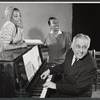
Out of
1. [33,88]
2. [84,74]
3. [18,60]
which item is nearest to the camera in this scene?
[18,60]

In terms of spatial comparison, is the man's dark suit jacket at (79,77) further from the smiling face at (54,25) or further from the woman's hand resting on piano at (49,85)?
the smiling face at (54,25)

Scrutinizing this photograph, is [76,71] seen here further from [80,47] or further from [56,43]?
[56,43]

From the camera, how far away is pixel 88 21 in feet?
7.05

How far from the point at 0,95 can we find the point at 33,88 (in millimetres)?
374

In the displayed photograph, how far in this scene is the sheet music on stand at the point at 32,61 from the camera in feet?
5.55

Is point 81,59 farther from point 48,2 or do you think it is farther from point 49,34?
point 48,2

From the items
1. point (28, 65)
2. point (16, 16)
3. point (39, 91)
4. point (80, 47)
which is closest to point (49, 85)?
point (39, 91)

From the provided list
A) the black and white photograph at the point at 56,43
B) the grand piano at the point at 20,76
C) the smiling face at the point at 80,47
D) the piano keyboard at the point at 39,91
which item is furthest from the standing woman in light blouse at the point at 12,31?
the smiling face at the point at 80,47

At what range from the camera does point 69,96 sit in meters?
2.02

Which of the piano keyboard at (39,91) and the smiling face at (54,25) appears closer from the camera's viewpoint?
the piano keyboard at (39,91)

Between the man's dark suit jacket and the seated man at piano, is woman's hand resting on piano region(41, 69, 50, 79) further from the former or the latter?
the man's dark suit jacket

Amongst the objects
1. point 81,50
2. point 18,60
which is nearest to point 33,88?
point 18,60

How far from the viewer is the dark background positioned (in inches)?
83.0

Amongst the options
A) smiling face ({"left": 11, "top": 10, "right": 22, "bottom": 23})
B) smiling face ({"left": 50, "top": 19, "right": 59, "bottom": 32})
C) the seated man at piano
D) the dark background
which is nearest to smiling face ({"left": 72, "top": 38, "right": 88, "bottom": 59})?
the seated man at piano
